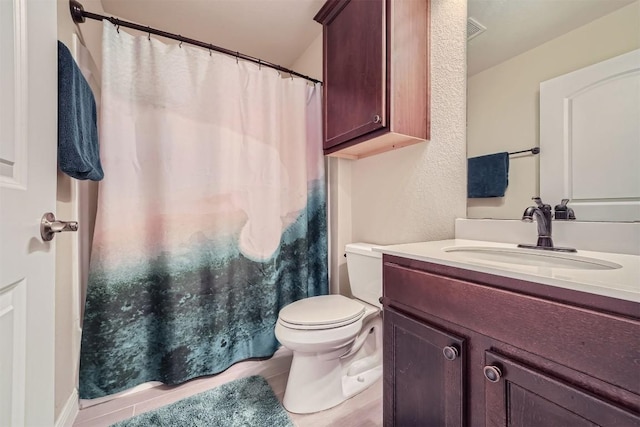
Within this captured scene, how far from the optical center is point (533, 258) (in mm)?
844

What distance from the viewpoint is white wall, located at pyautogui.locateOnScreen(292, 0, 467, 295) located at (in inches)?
48.3

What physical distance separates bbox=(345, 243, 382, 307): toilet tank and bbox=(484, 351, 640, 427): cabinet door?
778 mm

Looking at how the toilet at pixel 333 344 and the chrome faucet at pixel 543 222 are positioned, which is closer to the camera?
the chrome faucet at pixel 543 222

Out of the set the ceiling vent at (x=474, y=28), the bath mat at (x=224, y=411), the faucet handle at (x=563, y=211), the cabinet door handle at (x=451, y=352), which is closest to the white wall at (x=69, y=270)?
the bath mat at (x=224, y=411)

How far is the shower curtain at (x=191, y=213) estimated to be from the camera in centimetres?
122

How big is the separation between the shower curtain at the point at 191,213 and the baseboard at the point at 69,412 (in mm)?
41

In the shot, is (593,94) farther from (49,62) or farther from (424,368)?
(49,62)

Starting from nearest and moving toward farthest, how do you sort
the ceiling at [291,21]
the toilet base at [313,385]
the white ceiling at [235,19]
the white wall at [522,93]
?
the white wall at [522,93]
the ceiling at [291,21]
the toilet base at [313,385]
the white ceiling at [235,19]

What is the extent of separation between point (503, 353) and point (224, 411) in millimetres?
1210

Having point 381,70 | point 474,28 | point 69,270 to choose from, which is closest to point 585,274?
point 381,70

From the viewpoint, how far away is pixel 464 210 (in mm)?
1195

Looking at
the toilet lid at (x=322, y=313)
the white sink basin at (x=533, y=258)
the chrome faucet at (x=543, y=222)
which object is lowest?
the toilet lid at (x=322, y=313)

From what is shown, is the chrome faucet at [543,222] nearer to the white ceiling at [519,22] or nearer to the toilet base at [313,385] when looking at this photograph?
the white ceiling at [519,22]

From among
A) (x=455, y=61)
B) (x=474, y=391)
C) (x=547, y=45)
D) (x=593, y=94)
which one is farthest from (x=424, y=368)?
(x=455, y=61)
